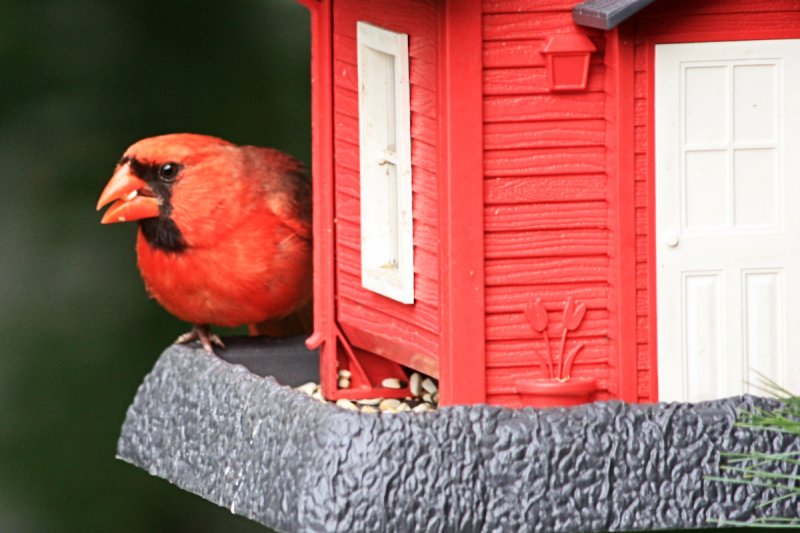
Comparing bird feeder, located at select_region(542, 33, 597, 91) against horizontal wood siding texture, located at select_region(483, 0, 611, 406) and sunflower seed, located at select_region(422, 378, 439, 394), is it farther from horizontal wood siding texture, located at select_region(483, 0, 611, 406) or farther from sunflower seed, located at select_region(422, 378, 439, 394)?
sunflower seed, located at select_region(422, 378, 439, 394)

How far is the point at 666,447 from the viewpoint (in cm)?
696

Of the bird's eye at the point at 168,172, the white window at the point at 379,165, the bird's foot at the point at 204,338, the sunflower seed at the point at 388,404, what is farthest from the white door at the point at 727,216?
the bird's foot at the point at 204,338

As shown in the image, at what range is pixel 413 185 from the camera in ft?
23.6

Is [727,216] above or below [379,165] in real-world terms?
below

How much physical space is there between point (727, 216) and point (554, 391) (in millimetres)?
724

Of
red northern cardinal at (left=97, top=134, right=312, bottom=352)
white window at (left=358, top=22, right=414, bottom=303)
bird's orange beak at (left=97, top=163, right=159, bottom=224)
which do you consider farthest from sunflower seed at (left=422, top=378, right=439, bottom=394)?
bird's orange beak at (left=97, top=163, right=159, bottom=224)

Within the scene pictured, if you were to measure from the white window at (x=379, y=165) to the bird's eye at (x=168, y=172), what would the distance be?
637 mm

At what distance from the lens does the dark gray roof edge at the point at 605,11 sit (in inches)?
268

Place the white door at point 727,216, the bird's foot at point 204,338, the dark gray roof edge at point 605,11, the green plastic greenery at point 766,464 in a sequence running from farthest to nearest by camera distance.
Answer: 1. the bird's foot at point 204,338
2. the white door at point 727,216
3. the green plastic greenery at point 766,464
4. the dark gray roof edge at point 605,11

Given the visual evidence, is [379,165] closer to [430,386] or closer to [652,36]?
[430,386]

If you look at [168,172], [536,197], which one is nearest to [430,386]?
[536,197]

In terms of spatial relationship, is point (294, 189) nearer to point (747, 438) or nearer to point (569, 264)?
point (569, 264)

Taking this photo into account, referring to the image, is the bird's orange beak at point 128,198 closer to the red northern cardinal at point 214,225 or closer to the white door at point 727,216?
the red northern cardinal at point 214,225

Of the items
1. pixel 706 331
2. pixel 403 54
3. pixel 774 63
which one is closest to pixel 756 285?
pixel 706 331
